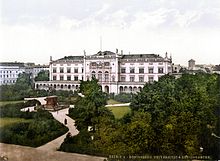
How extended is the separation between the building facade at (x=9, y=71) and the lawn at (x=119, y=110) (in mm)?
1413

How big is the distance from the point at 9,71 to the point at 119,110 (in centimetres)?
158

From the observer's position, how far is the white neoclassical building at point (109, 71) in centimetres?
505

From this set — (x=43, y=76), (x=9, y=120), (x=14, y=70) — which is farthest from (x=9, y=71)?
(x=43, y=76)

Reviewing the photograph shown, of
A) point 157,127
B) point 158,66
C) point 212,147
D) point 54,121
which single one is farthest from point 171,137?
point 54,121

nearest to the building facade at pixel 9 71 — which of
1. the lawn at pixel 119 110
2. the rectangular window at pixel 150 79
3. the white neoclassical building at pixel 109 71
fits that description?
the white neoclassical building at pixel 109 71

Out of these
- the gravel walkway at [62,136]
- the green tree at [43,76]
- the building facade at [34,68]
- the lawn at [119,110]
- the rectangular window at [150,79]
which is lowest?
the gravel walkway at [62,136]

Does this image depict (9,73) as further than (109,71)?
No

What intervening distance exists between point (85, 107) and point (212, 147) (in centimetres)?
177

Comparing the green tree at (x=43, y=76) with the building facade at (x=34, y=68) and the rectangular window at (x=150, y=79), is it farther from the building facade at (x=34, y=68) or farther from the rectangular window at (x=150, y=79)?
the rectangular window at (x=150, y=79)

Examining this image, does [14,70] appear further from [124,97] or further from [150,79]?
[150,79]

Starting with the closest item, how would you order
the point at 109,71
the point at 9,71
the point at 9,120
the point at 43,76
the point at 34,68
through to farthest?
the point at 9,71 → the point at 9,120 → the point at 34,68 → the point at 43,76 → the point at 109,71

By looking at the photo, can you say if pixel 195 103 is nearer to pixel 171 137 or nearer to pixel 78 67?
pixel 171 137

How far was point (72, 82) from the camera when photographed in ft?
17.3

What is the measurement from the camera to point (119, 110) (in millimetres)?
4793
